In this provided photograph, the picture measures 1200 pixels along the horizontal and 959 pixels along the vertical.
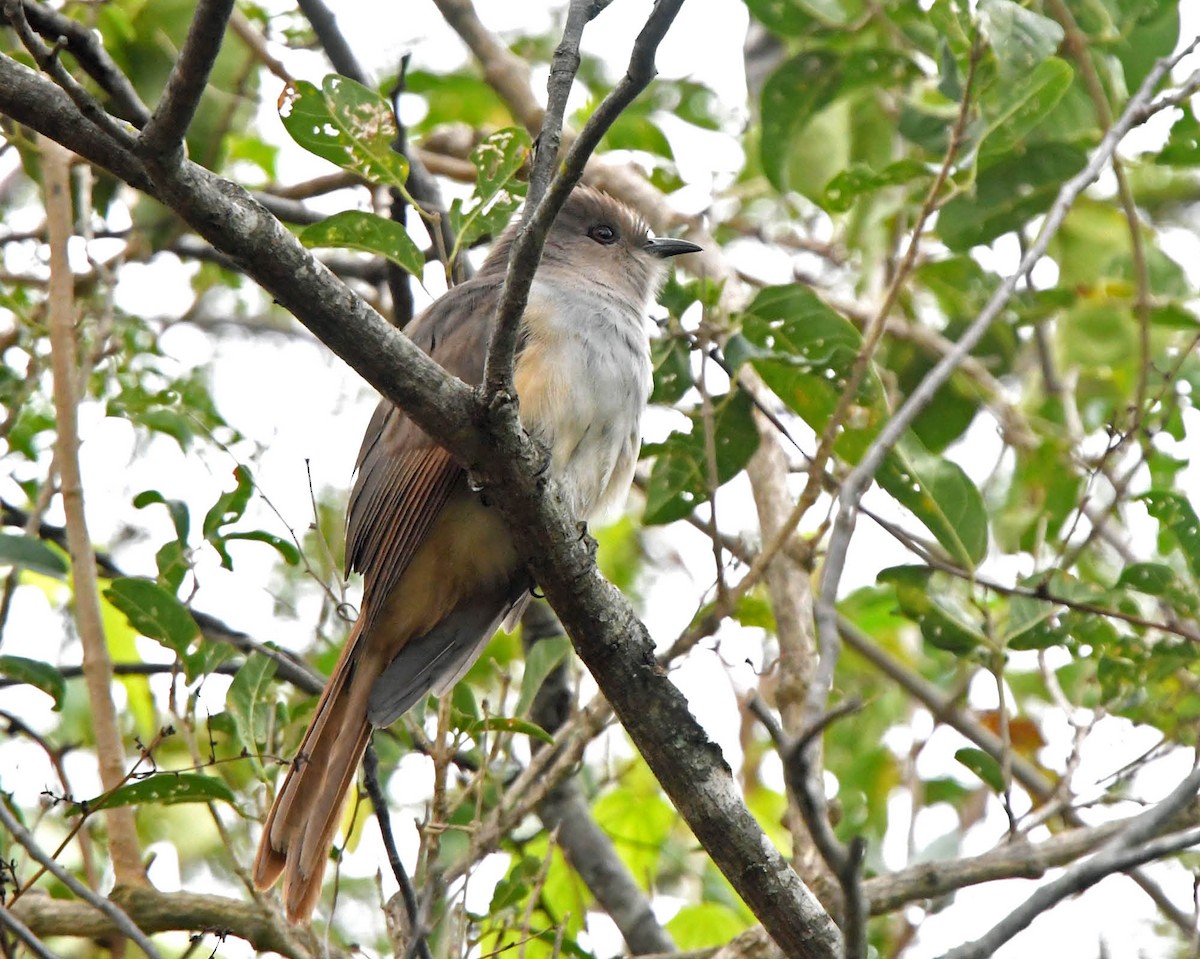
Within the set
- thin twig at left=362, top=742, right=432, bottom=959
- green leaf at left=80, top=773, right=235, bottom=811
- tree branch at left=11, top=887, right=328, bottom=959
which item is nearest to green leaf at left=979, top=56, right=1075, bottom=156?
thin twig at left=362, top=742, right=432, bottom=959

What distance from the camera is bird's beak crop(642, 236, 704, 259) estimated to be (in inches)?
196

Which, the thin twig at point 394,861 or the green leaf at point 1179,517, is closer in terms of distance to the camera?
the thin twig at point 394,861

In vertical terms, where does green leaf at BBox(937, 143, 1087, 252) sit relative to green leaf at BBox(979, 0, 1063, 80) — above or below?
above

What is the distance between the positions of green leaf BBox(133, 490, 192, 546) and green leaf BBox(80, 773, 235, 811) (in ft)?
2.36

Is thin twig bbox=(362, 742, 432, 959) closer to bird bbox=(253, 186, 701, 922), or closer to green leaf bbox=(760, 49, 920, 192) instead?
bird bbox=(253, 186, 701, 922)

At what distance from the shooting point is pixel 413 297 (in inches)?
189

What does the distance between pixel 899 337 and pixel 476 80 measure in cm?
202

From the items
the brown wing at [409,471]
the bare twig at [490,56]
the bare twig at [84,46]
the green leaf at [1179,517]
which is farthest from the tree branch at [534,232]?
the bare twig at [490,56]

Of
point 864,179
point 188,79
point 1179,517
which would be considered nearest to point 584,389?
point 864,179

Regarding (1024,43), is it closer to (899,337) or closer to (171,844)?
(899,337)

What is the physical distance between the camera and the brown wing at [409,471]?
3814 mm

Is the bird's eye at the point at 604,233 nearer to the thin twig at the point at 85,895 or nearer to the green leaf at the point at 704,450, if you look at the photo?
the green leaf at the point at 704,450

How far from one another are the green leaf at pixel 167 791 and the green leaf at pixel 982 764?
183cm

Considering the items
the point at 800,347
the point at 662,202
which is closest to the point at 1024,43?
the point at 800,347
